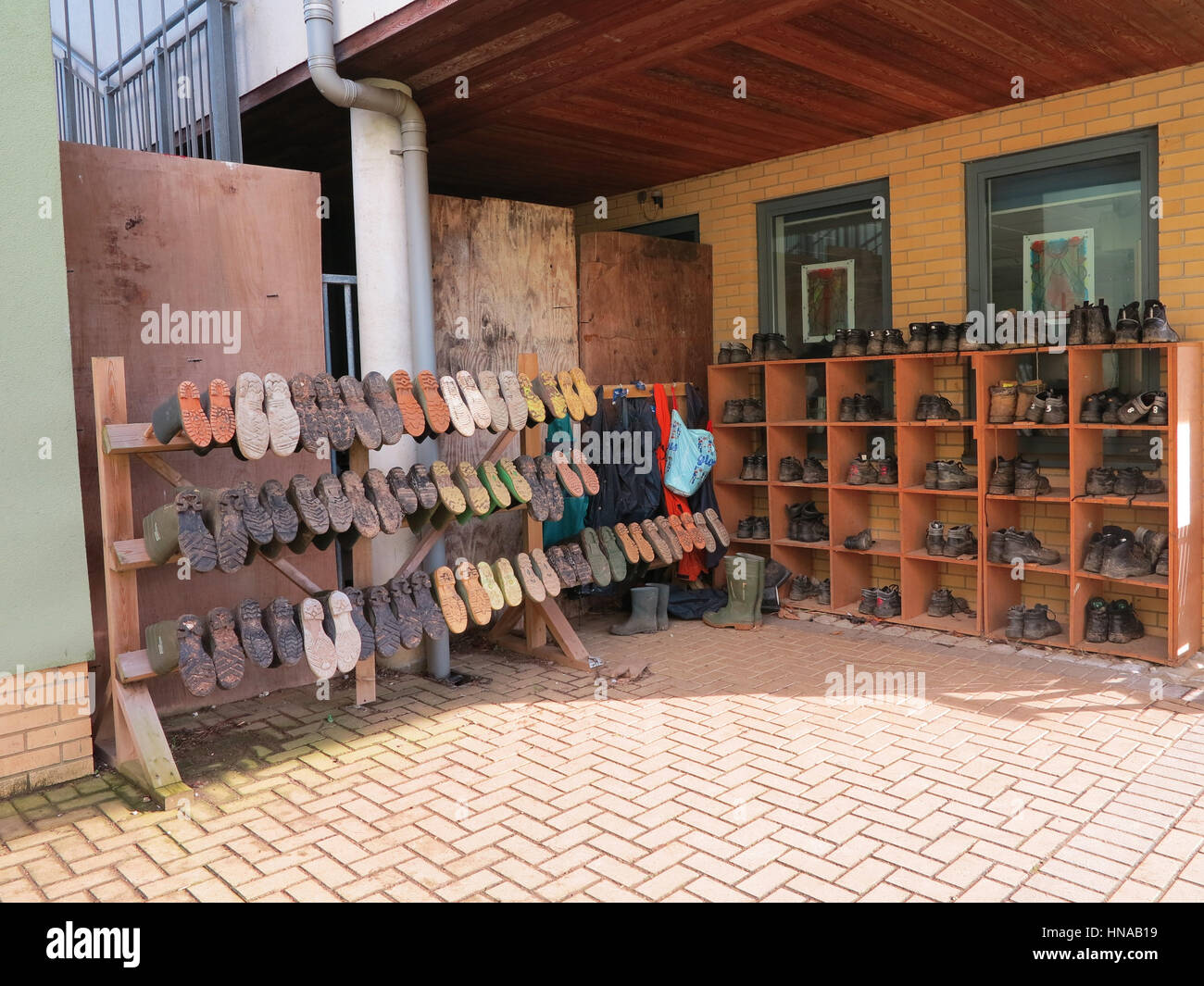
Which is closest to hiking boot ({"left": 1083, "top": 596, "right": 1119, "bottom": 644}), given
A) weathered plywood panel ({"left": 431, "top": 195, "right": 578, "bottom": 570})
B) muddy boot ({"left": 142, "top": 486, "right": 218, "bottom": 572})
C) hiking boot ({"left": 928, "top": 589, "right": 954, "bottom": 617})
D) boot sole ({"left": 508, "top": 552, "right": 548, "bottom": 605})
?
hiking boot ({"left": 928, "top": 589, "right": 954, "bottom": 617})

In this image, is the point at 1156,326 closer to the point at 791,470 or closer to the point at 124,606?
the point at 791,470

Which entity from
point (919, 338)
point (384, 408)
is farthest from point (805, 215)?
point (384, 408)

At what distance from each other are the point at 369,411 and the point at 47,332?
54.2 inches

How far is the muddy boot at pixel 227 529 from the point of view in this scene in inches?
162

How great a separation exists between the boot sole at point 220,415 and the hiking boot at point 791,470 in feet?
13.6

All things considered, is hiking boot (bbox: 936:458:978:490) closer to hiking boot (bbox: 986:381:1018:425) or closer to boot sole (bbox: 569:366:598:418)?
hiking boot (bbox: 986:381:1018:425)

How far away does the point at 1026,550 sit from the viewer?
595cm

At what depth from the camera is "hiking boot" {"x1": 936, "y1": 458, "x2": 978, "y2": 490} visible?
6309 millimetres

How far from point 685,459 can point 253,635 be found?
3.47m

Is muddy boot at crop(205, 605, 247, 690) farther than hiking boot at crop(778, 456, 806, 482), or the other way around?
hiking boot at crop(778, 456, 806, 482)

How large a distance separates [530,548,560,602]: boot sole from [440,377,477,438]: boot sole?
88cm

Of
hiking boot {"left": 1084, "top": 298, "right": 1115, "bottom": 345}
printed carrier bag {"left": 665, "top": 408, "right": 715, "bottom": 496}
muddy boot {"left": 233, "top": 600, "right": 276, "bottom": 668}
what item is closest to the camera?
muddy boot {"left": 233, "top": 600, "right": 276, "bottom": 668}

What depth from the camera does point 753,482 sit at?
733 cm

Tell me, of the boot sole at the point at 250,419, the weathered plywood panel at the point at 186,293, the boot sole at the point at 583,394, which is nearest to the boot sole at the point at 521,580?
the boot sole at the point at 583,394
